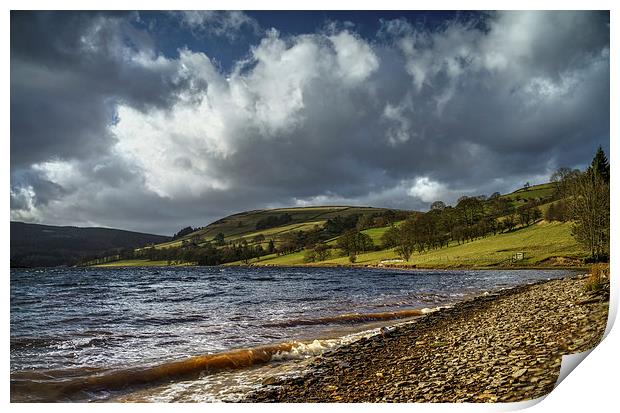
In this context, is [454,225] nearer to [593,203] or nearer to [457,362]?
[593,203]

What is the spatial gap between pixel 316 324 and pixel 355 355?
375 centimetres

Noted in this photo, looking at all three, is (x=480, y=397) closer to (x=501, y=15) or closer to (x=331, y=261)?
(x=501, y=15)

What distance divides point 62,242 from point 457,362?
19.9m

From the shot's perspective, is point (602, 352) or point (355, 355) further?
point (355, 355)

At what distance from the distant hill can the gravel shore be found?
5352 mm

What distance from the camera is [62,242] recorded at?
1953 centimetres

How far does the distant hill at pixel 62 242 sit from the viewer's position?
8089 millimetres

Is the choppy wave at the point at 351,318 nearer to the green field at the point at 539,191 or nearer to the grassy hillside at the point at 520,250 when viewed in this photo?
the green field at the point at 539,191

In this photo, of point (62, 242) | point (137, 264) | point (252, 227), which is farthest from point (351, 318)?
point (252, 227)

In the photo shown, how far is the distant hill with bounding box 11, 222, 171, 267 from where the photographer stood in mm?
8089

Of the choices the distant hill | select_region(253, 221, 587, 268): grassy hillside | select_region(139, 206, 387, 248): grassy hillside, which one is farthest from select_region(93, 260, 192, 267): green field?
select_region(253, 221, 587, 268): grassy hillside

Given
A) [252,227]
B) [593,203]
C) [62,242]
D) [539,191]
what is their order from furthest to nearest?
1. [252,227]
2. [539,191]
3. [62,242]
4. [593,203]
